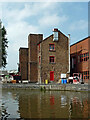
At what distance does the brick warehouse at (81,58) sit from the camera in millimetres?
36219

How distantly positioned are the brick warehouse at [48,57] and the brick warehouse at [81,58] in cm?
251

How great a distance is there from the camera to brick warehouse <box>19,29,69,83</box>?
1531 inches

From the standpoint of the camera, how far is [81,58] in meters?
39.1

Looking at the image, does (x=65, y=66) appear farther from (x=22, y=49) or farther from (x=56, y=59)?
(x=22, y=49)

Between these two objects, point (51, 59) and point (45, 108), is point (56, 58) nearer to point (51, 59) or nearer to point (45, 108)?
point (51, 59)

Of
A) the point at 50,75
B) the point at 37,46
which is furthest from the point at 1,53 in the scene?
the point at 50,75

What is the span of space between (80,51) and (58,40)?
16.6 feet

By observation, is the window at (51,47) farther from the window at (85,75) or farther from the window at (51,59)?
the window at (85,75)

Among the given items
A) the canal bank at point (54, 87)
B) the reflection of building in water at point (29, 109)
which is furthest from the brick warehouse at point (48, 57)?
the reflection of building in water at point (29, 109)

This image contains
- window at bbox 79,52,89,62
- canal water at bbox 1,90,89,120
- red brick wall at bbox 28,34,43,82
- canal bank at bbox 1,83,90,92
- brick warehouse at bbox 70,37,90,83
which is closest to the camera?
canal water at bbox 1,90,89,120

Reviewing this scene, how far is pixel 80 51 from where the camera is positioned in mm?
39750

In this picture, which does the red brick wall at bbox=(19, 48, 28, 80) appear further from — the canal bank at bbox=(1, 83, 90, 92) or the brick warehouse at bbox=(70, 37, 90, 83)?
the brick warehouse at bbox=(70, 37, 90, 83)

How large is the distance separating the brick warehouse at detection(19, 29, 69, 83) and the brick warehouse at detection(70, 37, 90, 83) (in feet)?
8.22

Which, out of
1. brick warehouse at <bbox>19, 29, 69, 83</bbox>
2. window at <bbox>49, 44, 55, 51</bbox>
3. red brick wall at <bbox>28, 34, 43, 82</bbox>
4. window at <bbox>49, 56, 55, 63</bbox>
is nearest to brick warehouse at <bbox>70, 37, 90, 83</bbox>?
brick warehouse at <bbox>19, 29, 69, 83</bbox>
